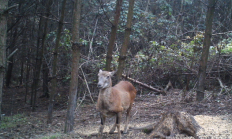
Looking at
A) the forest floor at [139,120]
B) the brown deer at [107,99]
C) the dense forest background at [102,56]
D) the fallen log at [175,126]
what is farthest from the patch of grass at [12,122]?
the fallen log at [175,126]

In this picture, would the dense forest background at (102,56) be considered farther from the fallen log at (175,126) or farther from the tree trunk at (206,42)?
the fallen log at (175,126)

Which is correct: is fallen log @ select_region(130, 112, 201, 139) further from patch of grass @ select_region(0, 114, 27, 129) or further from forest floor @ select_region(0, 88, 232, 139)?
patch of grass @ select_region(0, 114, 27, 129)

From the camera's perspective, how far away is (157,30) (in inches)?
683

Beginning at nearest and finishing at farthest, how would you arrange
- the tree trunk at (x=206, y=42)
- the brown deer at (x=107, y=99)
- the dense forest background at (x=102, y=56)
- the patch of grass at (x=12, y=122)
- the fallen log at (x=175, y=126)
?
the fallen log at (x=175, y=126) < the brown deer at (x=107, y=99) < the patch of grass at (x=12, y=122) < the tree trunk at (x=206, y=42) < the dense forest background at (x=102, y=56)

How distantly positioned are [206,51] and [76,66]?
5146mm

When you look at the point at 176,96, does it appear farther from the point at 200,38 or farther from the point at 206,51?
the point at 200,38

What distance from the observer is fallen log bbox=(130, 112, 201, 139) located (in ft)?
18.8

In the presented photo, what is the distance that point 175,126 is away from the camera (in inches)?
232

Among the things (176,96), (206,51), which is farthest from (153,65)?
(206,51)

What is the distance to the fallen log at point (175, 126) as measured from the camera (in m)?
5.73

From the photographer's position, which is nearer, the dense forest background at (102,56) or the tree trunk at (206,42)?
the tree trunk at (206,42)

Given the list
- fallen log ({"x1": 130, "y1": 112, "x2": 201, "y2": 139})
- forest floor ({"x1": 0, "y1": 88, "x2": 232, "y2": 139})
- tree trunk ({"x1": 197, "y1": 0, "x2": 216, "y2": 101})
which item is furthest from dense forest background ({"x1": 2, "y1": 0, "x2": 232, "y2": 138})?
fallen log ({"x1": 130, "y1": 112, "x2": 201, "y2": 139})

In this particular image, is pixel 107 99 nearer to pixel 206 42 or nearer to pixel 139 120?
pixel 139 120

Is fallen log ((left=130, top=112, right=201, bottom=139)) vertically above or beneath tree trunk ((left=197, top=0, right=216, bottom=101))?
beneath
